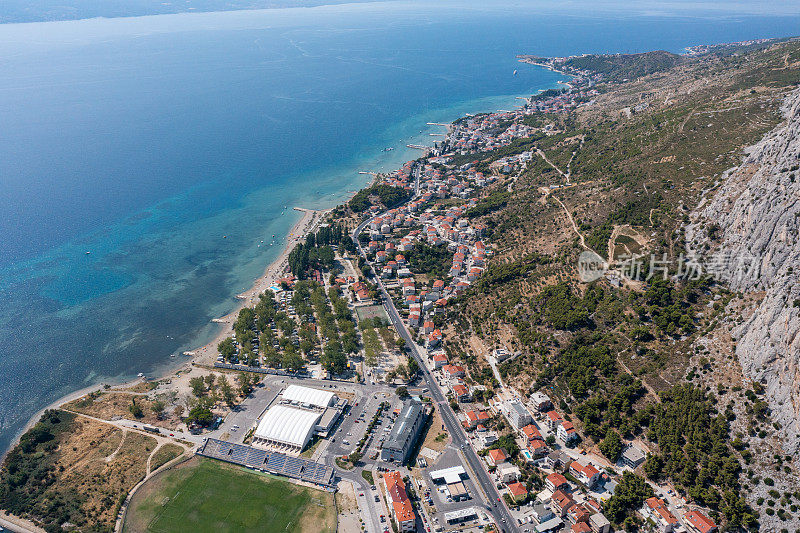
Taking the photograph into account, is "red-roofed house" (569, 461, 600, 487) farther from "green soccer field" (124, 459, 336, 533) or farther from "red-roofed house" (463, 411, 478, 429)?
"green soccer field" (124, 459, 336, 533)

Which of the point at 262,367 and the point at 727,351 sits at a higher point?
the point at 727,351

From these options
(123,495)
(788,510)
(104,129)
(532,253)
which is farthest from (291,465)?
(104,129)

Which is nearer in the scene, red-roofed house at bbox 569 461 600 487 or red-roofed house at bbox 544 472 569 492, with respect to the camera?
red-roofed house at bbox 569 461 600 487

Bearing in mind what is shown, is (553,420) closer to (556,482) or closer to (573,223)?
(556,482)

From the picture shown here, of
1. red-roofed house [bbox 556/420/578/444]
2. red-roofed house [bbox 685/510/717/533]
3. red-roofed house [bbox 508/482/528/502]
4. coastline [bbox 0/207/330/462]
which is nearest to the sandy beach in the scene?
coastline [bbox 0/207/330/462]

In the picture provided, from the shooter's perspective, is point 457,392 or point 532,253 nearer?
point 457,392

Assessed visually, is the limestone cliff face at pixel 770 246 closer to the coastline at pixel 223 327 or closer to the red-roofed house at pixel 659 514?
the red-roofed house at pixel 659 514

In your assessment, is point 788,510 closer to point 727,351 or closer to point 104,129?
point 727,351
